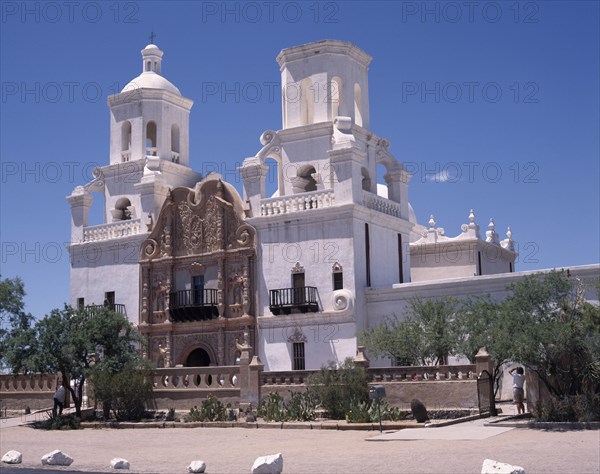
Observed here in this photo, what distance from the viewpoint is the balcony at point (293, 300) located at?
35.7 metres

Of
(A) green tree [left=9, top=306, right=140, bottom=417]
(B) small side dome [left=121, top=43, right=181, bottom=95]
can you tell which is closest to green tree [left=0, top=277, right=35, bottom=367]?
(A) green tree [left=9, top=306, right=140, bottom=417]

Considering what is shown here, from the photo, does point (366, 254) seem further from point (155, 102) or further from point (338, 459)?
point (338, 459)

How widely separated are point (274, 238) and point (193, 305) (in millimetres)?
4967

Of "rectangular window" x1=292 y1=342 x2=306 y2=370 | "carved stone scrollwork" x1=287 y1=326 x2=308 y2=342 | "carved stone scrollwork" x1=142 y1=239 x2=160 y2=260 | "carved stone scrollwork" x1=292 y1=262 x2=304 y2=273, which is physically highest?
"carved stone scrollwork" x1=142 y1=239 x2=160 y2=260

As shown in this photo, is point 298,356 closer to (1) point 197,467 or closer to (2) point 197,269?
(2) point 197,269

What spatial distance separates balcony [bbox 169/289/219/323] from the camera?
38250mm

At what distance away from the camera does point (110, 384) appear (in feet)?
101

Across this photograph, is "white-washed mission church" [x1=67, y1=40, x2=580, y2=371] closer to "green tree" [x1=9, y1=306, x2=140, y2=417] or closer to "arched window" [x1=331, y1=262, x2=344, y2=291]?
"arched window" [x1=331, y1=262, x2=344, y2=291]

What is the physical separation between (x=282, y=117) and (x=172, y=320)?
10791 mm

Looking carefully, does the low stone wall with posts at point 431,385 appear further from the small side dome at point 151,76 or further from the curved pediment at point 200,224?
the small side dome at point 151,76

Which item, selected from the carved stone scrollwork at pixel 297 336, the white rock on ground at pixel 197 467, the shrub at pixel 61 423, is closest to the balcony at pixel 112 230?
the carved stone scrollwork at pixel 297 336

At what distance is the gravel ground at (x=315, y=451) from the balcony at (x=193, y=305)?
493 inches

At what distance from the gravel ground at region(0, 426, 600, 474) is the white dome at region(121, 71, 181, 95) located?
2304 centimetres

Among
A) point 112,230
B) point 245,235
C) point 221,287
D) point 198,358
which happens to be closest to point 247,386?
point 221,287
